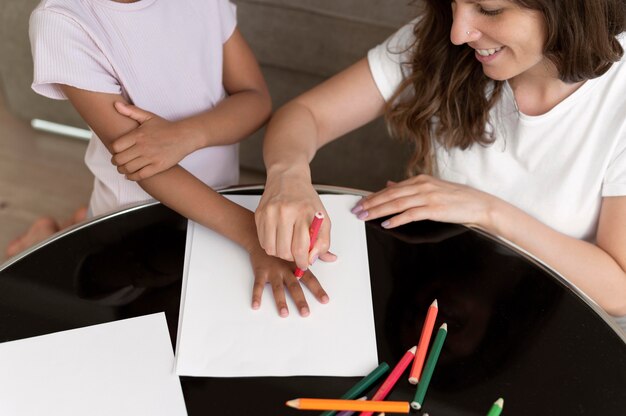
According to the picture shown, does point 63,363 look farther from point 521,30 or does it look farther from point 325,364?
point 521,30

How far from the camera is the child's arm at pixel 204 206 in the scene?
886 millimetres

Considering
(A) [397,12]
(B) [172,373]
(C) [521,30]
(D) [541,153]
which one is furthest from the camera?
(A) [397,12]

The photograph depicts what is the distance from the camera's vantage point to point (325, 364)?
0.79 meters

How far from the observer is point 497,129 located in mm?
1144

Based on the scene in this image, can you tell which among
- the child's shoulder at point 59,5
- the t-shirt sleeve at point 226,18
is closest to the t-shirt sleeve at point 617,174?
the t-shirt sleeve at point 226,18

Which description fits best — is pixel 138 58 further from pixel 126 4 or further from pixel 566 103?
pixel 566 103

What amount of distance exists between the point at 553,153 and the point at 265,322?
1.80 feet

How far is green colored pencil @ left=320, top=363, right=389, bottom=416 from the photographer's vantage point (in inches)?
29.3

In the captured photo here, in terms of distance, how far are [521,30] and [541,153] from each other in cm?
23

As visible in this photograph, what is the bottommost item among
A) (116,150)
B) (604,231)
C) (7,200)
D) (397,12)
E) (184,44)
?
(7,200)

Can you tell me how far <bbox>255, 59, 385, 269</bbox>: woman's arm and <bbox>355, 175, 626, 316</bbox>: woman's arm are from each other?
11cm

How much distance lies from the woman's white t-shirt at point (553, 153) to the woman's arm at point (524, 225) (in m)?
0.05

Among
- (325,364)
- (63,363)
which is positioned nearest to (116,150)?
(63,363)

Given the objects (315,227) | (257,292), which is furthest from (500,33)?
(257,292)
